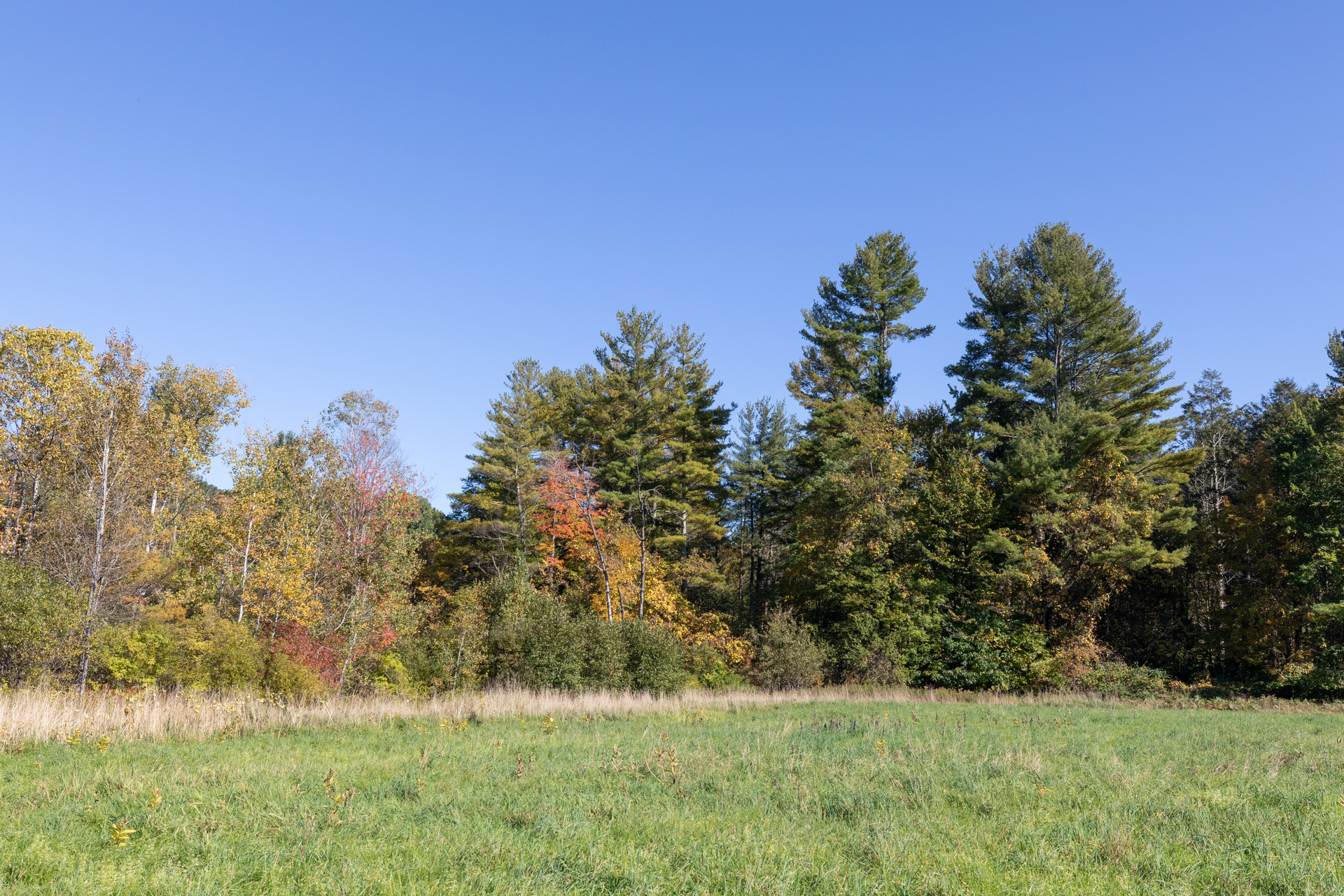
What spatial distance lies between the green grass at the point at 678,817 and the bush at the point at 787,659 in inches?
656

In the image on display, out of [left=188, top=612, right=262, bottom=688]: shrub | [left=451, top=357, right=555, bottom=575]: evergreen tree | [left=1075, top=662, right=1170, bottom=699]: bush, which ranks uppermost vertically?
[left=451, top=357, right=555, bottom=575]: evergreen tree

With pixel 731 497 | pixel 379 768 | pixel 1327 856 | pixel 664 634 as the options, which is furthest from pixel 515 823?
pixel 731 497

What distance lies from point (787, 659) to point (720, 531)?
12.1 metres

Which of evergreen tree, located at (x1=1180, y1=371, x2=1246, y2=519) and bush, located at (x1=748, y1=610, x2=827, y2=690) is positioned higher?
evergreen tree, located at (x1=1180, y1=371, x2=1246, y2=519)

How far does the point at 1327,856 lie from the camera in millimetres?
6031

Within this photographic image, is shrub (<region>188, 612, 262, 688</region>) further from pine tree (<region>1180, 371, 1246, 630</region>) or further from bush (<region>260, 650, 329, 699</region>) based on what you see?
pine tree (<region>1180, 371, 1246, 630</region>)

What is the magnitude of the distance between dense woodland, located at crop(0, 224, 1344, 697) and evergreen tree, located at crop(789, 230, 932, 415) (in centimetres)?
15

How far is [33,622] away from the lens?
17.1 meters

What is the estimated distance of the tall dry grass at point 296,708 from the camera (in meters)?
11.9

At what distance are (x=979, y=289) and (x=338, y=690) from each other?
32.5 meters

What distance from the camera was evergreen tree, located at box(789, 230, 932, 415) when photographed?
122 feet

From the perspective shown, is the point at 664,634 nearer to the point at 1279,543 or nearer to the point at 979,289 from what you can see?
the point at 979,289

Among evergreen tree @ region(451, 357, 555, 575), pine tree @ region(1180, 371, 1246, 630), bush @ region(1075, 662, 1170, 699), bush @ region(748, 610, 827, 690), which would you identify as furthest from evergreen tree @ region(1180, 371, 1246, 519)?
evergreen tree @ region(451, 357, 555, 575)

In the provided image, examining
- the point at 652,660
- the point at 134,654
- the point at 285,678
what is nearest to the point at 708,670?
the point at 652,660
